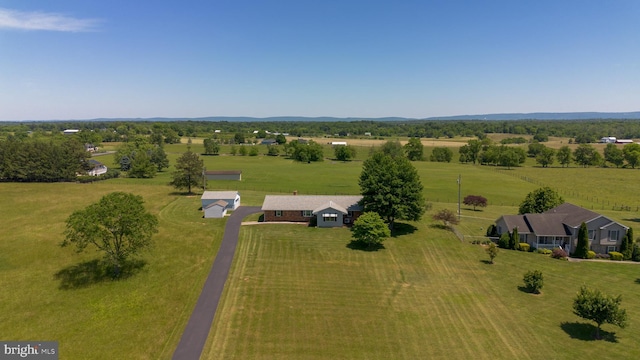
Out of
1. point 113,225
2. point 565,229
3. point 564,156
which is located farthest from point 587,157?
point 113,225

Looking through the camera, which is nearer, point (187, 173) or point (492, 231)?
point (492, 231)

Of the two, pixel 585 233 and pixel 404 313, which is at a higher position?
pixel 585 233

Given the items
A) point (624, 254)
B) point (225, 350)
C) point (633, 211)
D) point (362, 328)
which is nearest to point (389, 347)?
point (362, 328)

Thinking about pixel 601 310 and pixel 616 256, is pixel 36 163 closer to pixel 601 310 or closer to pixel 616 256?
pixel 601 310

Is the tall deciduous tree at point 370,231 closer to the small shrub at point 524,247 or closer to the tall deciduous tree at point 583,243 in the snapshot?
the small shrub at point 524,247

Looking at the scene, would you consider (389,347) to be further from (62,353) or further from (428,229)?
(428,229)

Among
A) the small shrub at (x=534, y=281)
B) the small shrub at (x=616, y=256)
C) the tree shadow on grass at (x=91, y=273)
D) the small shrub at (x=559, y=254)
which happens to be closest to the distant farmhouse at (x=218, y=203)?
the tree shadow on grass at (x=91, y=273)
